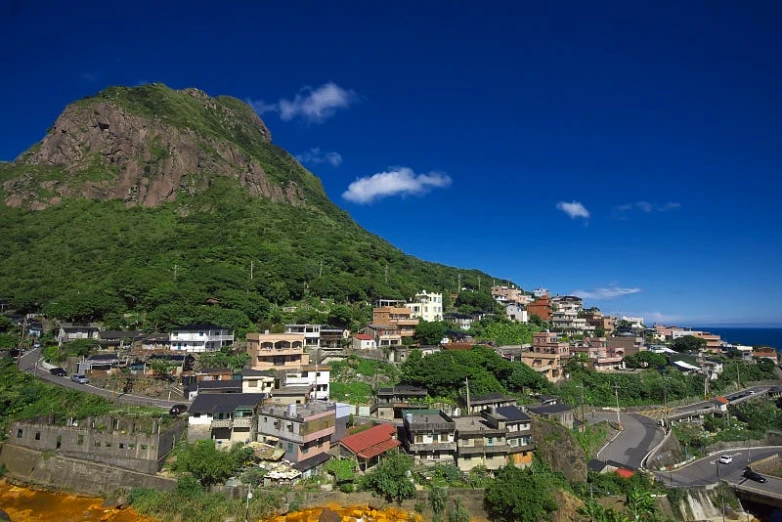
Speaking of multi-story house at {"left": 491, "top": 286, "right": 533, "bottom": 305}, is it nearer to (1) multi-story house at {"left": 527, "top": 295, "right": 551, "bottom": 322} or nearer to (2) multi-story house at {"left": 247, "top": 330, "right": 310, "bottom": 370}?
(1) multi-story house at {"left": 527, "top": 295, "right": 551, "bottom": 322}

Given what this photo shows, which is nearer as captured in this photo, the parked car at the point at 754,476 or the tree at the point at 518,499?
the tree at the point at 518,499

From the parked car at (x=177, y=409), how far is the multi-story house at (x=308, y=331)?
19.8m

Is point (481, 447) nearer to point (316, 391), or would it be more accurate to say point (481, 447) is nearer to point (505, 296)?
point (316, 391)

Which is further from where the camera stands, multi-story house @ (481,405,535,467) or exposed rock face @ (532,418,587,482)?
exposed rock face @ (532,418,587,482)

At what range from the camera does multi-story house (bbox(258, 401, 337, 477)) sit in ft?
104

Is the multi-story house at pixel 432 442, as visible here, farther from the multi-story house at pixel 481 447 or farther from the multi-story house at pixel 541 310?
the multi-story house at pixel 541 310

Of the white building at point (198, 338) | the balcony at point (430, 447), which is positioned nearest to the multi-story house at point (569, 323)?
the balcony at point (430, 447)

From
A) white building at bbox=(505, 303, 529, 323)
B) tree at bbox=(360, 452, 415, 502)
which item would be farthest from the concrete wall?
white building at bbox=(505, 303, 529, 323)

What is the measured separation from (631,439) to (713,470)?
7347 millimetres

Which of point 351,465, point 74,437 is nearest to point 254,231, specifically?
point 74,437

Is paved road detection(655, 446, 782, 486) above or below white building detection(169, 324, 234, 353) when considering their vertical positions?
below

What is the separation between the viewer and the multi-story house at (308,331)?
185 ft

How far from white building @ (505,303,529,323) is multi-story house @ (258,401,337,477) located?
62.2 meters

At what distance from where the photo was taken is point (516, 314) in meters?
90.2
